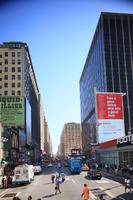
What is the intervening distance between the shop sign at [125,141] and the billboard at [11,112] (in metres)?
20.8

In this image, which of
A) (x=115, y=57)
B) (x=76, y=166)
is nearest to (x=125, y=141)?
(x=76, y=166)

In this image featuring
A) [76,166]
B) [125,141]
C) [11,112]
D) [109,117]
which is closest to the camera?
[11,112]

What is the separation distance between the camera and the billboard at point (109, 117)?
51.8 metres

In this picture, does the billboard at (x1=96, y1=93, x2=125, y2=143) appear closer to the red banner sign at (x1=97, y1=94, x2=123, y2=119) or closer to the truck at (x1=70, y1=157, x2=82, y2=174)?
the red banner sign at (x1=97, y1=94, x2=123, y2=119)

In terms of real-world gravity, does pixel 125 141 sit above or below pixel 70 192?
above

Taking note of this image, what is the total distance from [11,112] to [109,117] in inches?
874

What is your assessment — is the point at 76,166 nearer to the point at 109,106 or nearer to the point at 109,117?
the point at 109,117

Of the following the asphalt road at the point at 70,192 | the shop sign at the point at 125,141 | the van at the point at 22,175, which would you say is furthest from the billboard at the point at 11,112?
the shop sign at the point at 125,141

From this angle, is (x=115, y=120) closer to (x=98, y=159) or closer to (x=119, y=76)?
(x=98, y=159)

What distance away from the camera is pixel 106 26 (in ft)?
413

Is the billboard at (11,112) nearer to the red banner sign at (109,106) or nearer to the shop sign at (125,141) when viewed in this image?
the red banner sign at (109,106)

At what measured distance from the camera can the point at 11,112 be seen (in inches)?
1457

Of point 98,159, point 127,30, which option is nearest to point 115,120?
point 98,159

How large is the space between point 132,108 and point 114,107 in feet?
226
